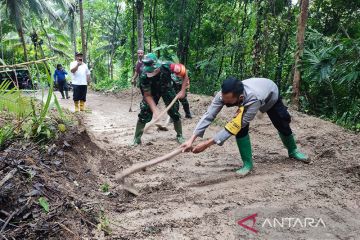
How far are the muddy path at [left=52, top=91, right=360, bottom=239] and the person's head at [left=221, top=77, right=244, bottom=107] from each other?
95cm

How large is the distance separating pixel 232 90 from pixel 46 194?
206 centimetres

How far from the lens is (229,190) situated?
3584 mm

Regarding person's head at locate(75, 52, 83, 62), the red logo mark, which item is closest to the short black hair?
the red logo mark

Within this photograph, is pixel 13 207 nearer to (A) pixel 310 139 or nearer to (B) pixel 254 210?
(B) pixel 254 210

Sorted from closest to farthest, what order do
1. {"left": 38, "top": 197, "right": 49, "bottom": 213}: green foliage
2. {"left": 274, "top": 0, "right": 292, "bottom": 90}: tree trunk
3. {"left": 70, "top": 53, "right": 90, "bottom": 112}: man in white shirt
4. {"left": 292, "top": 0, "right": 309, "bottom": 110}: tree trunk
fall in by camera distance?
1. {"left": 38, "top": 197, "right": 49, "bottom": 213}: green foliage
2. {"left": 292, "top": 0, "right": 309, "bottom": 110}: tree trunk
3. {"left": 70, "top": 53, "right": 90, "bottom": 112}: man in white shirt
4. {"left": 274, "top": 0, "right": 292, "bottom": 90}: tree trunk

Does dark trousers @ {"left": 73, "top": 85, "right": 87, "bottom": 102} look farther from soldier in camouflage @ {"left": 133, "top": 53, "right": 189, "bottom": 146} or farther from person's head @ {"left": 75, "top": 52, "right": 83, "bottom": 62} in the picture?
soldier in camouflage @ {"left": 133, "top": 53, "right": 189, "bottom": 146}

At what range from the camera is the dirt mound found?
246 cm

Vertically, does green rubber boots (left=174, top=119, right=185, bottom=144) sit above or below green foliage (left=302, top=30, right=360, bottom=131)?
below

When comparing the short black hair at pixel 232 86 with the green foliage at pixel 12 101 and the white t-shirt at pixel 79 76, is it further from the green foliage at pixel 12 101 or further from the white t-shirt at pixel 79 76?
the white t-shirt at pixel 79 76

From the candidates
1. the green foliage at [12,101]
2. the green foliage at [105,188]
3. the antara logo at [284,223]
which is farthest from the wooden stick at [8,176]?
the antara logo at [284,223]

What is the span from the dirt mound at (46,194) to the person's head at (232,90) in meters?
1.70

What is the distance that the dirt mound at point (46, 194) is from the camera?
2.46m

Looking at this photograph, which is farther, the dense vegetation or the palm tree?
the palm tree

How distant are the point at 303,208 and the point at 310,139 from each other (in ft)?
9.01
